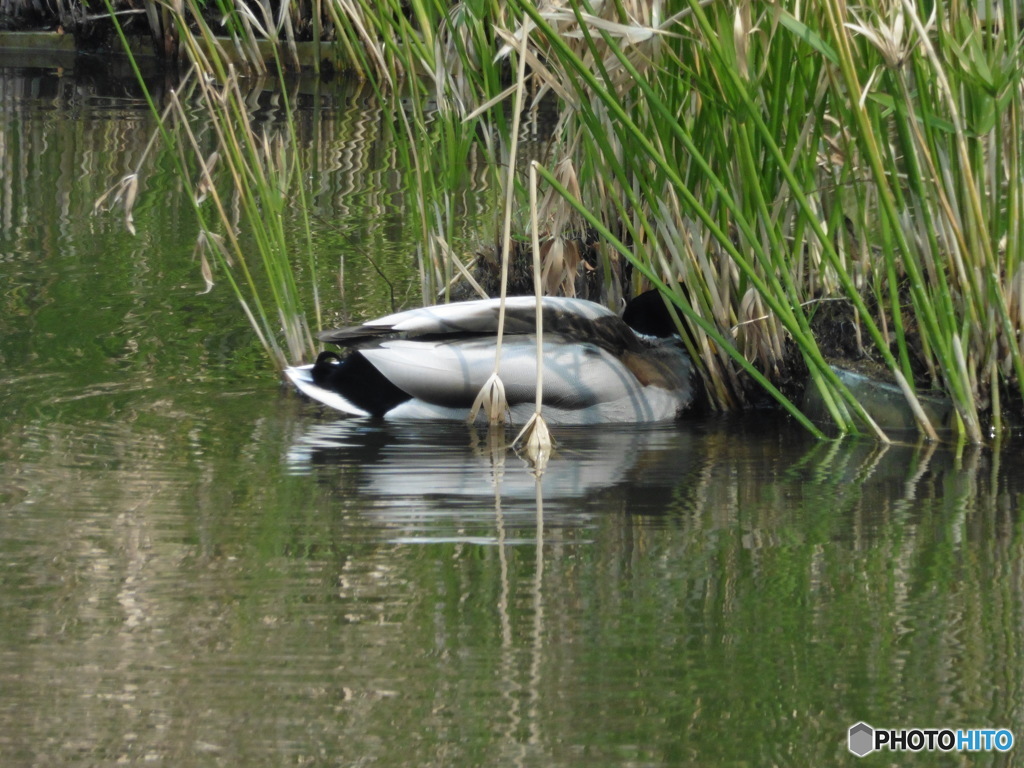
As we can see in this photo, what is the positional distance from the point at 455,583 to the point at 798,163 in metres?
1.56

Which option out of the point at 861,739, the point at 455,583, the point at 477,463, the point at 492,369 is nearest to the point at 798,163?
the point at 492,369

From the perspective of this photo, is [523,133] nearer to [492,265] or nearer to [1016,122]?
[492,265]

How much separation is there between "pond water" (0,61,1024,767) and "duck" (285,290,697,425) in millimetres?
91

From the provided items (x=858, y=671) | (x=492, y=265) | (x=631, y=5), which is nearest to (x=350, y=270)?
(x=492, y=265)

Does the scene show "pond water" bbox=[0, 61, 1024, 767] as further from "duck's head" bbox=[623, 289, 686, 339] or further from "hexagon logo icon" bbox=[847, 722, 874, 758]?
"duck's head" bbox=[623, 289, 686, 339]

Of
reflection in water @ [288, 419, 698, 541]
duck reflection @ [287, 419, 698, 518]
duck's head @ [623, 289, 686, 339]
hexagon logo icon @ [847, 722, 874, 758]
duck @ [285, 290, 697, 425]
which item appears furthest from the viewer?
duck's head @ [623, 289, 686, 339]

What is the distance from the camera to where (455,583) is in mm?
2873

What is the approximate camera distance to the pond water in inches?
89.5

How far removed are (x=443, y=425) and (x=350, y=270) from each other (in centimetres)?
179

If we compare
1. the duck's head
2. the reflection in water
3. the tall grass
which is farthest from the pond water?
the duck's head

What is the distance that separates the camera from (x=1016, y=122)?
3.59 meters

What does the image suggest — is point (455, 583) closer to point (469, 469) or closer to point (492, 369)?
point (469, 469)

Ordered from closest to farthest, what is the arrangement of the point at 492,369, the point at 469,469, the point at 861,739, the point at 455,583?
1. the point at 861,739
2. the point at 455,583
3. the point at 469,469
4. the point at 492,369

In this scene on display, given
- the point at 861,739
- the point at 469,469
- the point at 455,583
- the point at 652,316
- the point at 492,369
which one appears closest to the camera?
the point at 861,739
